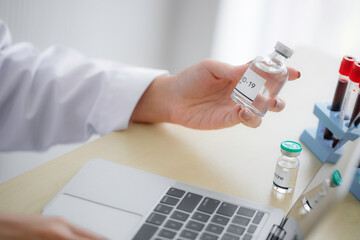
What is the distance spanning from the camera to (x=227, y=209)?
68 cm

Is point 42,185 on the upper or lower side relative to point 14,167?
upper

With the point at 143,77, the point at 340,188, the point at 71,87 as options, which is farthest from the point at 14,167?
the point at 340,188

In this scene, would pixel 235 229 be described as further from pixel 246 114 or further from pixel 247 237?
pixel 246 114

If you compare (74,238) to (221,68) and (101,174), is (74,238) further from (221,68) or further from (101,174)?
(221,68)

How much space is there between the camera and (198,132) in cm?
96

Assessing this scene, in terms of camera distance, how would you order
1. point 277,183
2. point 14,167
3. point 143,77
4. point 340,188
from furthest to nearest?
point 14,167 < point 143,77 < point 277,183 < point 340,188

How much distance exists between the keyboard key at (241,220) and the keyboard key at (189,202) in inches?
2.6

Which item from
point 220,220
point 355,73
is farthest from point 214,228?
point 355,73

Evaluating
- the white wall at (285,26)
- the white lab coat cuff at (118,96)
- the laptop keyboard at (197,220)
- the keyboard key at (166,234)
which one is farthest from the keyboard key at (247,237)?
the white wall at (285,26)

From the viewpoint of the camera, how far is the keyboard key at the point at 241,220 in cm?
65

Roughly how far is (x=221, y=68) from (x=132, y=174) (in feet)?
1.01

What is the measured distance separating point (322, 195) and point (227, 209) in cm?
14

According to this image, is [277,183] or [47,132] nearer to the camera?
[277,183]

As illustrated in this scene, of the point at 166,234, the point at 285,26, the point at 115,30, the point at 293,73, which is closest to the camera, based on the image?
the point at 166,234
